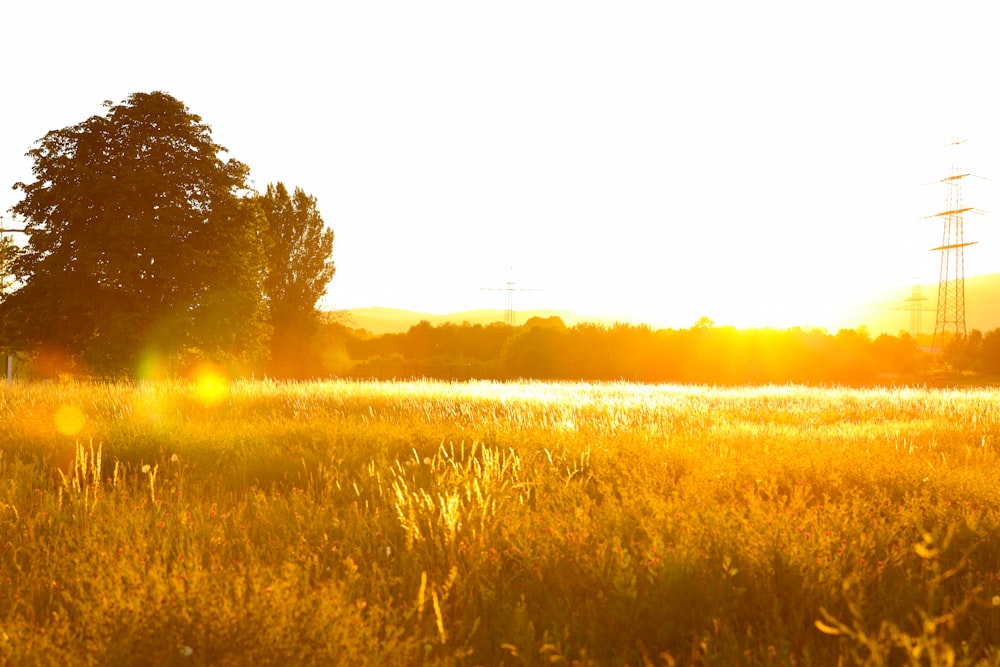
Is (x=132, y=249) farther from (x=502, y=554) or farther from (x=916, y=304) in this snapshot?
(x=916, y=304)

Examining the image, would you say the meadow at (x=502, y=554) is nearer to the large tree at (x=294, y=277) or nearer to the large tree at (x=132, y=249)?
the large tree at (x=132, y=249)

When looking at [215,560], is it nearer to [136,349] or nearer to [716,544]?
[716,544]

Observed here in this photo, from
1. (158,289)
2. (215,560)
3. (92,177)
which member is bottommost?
(215,560)

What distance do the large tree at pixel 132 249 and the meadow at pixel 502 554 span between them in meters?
14.9

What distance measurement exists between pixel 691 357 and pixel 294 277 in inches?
1048

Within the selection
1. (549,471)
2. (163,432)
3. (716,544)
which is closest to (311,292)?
(163,432)

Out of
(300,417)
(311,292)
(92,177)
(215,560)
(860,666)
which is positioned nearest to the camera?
(860,666)

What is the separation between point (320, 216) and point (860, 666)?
3998 centimetres

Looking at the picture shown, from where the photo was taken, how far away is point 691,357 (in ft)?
159

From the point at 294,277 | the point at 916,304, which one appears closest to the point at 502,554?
the point at 294,277

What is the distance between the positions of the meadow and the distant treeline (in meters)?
38.0

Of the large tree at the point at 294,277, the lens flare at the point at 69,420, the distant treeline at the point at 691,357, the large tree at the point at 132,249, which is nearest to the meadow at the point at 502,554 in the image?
the lens flare at the point at 69,420

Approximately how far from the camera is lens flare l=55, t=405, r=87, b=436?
9.78 meters

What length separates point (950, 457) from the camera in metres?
8.50
